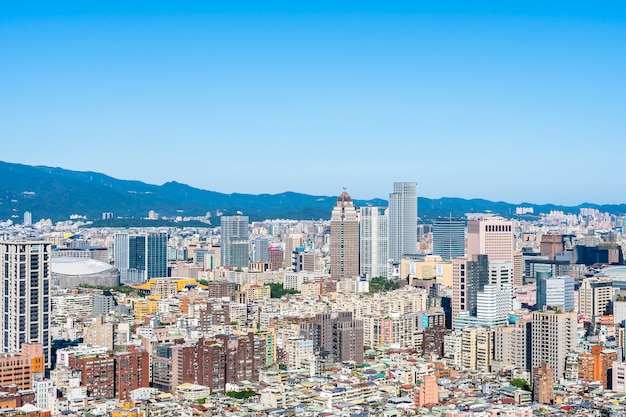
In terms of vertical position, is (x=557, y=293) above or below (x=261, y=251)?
below

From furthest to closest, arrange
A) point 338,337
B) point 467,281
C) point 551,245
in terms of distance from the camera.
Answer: point 551,245, point 467,281, point 338,337

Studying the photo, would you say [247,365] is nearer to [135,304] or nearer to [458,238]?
[135,304]

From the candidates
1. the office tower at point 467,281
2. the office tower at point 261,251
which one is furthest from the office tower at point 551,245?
the office tower at point 467,281

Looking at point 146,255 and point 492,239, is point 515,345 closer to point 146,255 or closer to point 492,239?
point 492,239

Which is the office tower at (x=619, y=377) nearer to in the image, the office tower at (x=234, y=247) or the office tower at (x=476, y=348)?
the office tower at (x=476, y=348)

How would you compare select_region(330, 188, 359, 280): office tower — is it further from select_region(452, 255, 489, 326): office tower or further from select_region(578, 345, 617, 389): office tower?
select_region(578, 345, 617, 389): office tower

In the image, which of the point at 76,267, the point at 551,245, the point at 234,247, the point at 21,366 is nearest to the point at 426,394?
the point at 21,366
